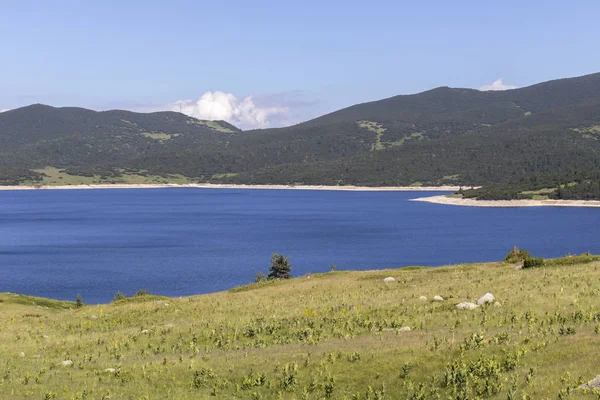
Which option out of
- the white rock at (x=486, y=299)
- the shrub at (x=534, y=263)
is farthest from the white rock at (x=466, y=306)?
the shrub at (x=534, y=263)

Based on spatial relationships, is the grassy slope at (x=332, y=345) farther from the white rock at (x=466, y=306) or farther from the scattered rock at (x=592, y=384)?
the white rock at (x=466, y=306)

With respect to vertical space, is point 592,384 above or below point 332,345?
above

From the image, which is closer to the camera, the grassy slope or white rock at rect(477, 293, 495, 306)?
the grassy slope

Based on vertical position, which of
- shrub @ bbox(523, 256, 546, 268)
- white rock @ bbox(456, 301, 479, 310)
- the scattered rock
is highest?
the scattered rock

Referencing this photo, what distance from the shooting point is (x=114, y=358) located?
27.5m

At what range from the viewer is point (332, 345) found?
82.3 ft

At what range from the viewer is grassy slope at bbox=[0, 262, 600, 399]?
19.9 m

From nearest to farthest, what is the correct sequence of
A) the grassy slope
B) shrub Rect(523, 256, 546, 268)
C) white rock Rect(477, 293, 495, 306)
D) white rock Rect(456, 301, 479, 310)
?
the grassy slope → white rock Rect(456, 301, 479, 310) → white rock Rect(477, 293, 495, 306) → shrub Rect(523, 256, 546, 268)

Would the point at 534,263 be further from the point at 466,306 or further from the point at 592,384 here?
the point at 592,384

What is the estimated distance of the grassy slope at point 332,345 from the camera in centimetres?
1986

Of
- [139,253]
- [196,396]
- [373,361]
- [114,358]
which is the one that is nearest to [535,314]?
[373,361]

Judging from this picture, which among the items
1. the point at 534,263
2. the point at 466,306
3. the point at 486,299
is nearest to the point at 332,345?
the point at 466,306

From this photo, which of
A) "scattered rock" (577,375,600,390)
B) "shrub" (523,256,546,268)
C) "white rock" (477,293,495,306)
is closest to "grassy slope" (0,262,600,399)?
"scattered rock" (577,375,600,390)

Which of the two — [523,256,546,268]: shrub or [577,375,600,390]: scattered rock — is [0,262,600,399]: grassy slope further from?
[523,256,546,268]: shrub
